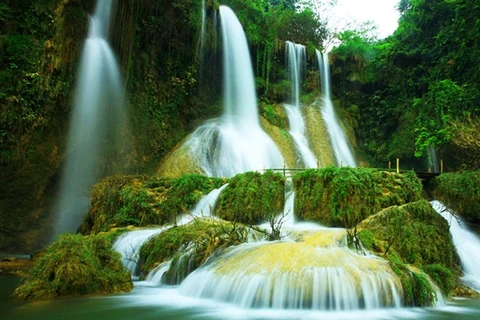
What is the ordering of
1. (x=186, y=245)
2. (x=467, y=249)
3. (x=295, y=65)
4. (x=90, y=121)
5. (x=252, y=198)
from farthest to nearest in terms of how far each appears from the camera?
(x=295, y=65) < (x=90, y=121) < (x=252, y=198) < (x=467, y=249) < (x=186, y=245)

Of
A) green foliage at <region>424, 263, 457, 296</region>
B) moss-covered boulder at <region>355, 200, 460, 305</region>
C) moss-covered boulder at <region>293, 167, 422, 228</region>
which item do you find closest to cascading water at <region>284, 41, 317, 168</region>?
moss-covered boulder at <region>293, 167, 422, 228</region>

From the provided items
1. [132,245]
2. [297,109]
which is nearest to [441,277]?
[132,245]

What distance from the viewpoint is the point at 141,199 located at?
525 inches

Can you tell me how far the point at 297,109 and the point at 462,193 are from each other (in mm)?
13390

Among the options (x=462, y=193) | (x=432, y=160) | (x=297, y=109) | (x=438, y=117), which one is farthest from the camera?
Result: (x=297, y=109)

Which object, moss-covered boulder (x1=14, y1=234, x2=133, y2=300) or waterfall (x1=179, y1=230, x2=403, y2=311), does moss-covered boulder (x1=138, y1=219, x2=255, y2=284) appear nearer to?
waterfall (x1=179, y1=230, x2=403, y2=311)

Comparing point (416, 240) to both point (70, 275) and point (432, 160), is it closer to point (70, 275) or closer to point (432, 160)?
point (70, 275)

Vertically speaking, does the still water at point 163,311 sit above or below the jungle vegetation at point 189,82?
below

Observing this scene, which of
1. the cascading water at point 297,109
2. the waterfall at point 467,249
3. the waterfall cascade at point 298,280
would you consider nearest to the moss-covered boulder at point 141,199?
the waterfall cascade at point 298,280

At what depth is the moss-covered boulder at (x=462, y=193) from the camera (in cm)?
1316

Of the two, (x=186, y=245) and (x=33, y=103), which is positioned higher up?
(x=33, y=103)

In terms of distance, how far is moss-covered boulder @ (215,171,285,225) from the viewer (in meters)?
12.4

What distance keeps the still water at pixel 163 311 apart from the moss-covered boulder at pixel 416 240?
771 millimetres

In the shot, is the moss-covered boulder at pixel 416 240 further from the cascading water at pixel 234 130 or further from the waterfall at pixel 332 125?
the waterfall at pixel 332 125
